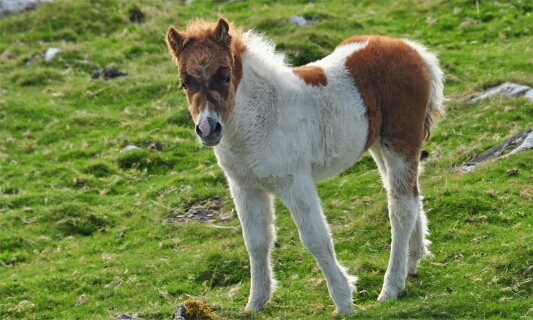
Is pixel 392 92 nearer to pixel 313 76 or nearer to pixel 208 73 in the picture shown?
pixel 313 76

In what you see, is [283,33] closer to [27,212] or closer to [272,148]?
[27,212]

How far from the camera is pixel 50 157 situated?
15.1 m

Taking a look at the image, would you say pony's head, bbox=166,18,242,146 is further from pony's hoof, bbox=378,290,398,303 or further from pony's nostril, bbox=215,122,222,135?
pony's hoof, bbox=378,290,398,303

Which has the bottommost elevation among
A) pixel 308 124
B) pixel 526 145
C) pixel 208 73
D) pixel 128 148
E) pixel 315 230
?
pixel 128 148

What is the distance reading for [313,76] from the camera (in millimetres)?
8047

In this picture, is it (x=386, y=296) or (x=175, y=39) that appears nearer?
(x=175, y=39)

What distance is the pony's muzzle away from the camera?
22.1 feet

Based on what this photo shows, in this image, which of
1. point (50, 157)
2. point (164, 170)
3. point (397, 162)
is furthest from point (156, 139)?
point (397, 162)

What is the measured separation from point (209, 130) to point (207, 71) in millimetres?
656

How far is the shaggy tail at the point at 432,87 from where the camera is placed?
8820 mm

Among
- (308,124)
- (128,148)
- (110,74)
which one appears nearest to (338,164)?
(308,124)

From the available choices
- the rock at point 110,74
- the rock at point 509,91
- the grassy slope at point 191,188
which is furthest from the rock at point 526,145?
the rock at point 110,74

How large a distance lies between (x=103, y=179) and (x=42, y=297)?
4246 millimetres

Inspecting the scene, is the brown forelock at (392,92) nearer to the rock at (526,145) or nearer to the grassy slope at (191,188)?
the grassy slope at (191,188)
